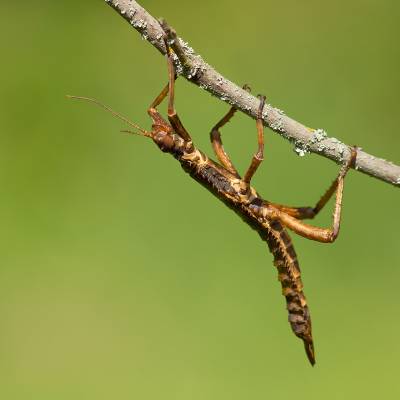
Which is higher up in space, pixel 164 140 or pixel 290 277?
pixel 164 140

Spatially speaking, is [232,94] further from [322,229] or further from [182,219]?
[182,219]

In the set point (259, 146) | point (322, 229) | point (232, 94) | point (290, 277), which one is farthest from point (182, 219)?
point (232, 94)

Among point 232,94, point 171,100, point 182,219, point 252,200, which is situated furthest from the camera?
point 182,219

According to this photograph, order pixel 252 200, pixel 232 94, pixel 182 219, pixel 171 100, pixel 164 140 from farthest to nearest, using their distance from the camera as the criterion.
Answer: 1. pixel 182 219
2. pixel 252 200
3. pixel 164 140
4. pixel 171 100
5. pixel 232 94

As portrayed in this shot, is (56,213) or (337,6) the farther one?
(337,6)

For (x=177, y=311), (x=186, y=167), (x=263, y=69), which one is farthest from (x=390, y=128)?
(x=186, y=167)

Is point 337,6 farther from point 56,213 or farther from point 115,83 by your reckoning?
point 56,213
